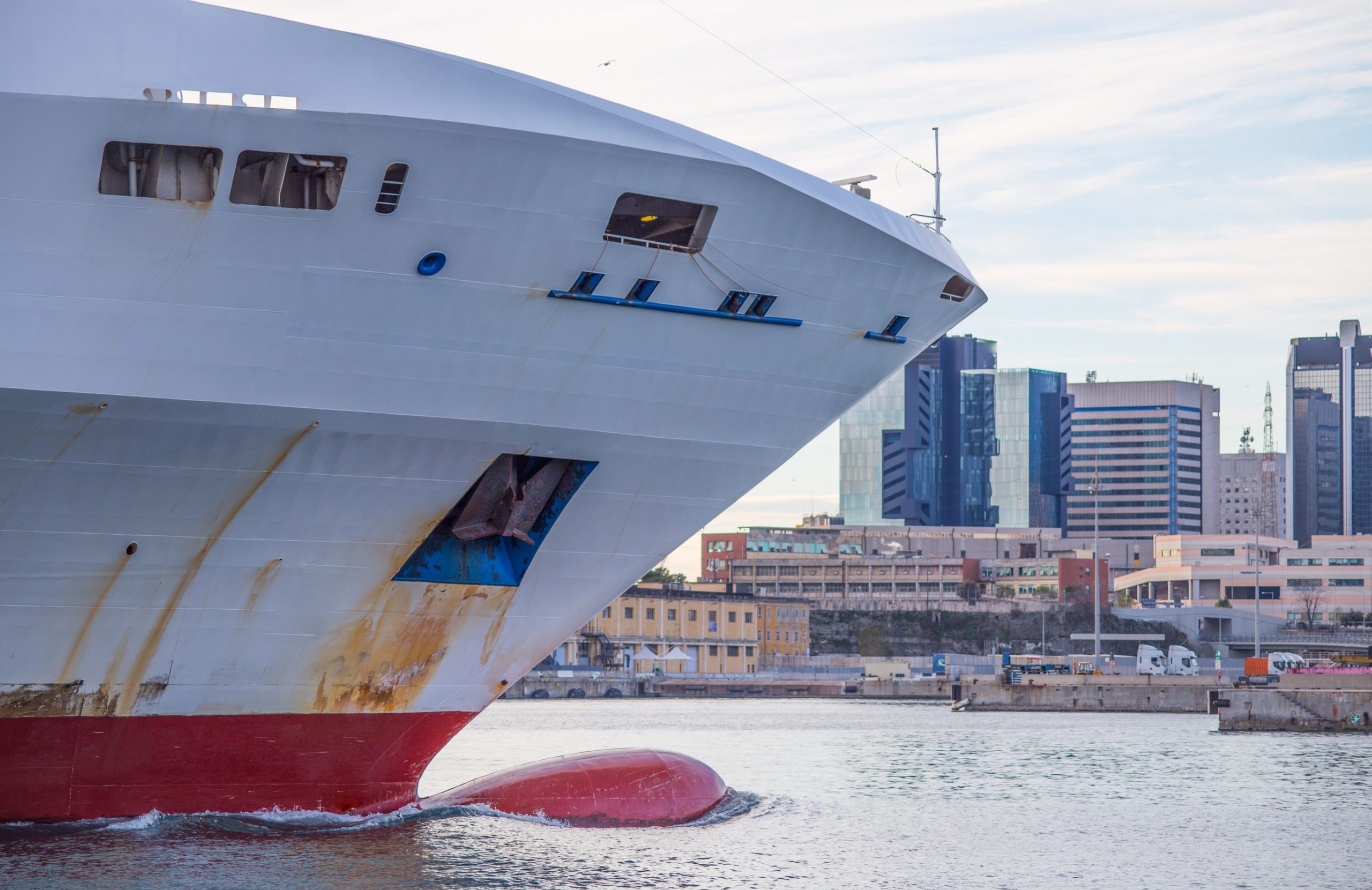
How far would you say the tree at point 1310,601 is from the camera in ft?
471

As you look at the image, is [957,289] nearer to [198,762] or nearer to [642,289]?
[642,289]

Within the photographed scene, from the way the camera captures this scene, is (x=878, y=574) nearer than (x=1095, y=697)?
No

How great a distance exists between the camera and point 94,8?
13.6 metres

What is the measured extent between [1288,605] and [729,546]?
5969 centimetres

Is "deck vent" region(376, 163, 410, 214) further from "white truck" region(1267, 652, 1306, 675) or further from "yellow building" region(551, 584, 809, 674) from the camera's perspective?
"yellow building" region(551, 584, 809, 674)

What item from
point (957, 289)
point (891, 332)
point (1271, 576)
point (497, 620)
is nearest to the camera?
point (497, 620)

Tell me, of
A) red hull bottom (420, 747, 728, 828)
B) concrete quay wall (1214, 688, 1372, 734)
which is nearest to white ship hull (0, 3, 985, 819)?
red hull bottom (420, 747, 728, 828)

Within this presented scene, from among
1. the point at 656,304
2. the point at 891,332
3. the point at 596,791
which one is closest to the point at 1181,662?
the point at 596,791

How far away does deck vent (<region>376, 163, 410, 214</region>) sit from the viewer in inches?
573

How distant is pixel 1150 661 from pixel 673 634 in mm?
35219

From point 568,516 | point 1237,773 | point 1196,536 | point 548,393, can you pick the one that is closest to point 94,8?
point 548,393

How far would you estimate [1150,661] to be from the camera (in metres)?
103

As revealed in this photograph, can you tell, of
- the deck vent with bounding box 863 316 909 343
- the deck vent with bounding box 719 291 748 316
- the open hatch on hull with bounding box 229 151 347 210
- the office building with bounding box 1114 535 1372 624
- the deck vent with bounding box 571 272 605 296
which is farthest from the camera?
the office building with bounding box 1114 535 1372 624

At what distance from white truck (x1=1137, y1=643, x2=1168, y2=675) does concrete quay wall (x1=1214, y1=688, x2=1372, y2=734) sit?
135 feet
